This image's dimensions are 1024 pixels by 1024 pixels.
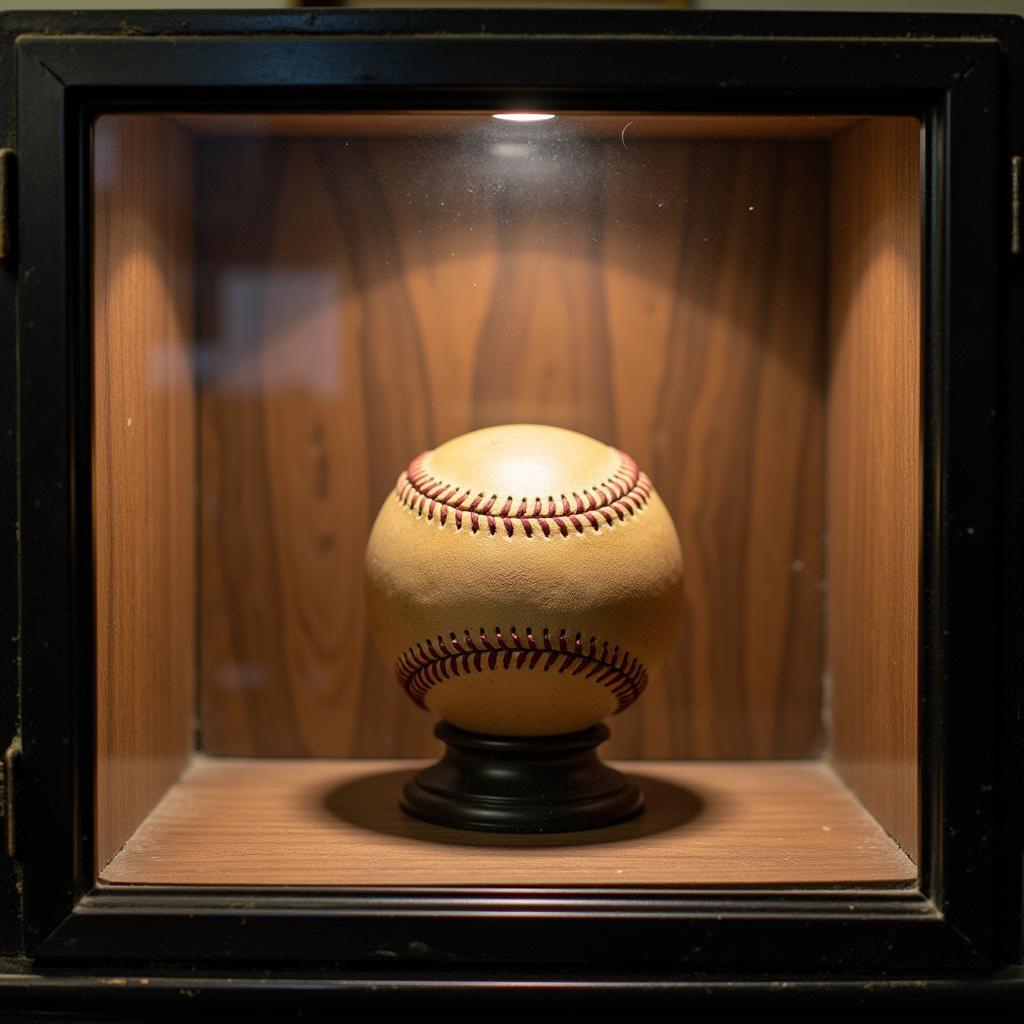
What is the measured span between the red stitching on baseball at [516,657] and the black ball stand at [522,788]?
2.8 inches

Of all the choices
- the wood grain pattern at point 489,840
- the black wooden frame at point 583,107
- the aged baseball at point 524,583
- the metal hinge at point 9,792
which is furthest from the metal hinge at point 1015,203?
the metal hinge at point 9,792

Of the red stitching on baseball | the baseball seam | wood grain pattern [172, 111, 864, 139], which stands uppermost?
wood grain pattern [172, 111, 864, 139]

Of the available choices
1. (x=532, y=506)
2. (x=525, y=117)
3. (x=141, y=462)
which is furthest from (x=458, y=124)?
(x=141, y=462)

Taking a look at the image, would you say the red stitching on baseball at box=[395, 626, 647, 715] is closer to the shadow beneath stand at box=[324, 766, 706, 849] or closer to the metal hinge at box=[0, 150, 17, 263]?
the shadow beneath stand at box=[324, 766, 706, 849]

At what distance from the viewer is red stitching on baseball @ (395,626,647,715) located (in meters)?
1.12

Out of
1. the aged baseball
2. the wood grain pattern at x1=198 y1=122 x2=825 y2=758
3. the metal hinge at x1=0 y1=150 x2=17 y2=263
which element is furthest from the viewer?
the wood grain pattern at x1=198 y1=122 x2=825 y2=758

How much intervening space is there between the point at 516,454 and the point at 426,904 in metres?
0.37

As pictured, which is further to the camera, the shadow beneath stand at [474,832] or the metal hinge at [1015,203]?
the shadow beneath stand at [474,832]

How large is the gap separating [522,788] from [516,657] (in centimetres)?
14

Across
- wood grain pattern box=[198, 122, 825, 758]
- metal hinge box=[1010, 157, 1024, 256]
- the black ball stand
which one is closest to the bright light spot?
wood grain pattern box=[198, 122, 825, 758]

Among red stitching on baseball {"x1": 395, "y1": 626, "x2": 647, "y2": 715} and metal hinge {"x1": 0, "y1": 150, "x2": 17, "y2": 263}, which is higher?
metal hinge {"x1": 0, "y1": 150, "x2": 17, "y2": 263}

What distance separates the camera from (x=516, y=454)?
1.16m

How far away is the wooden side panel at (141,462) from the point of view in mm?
1060

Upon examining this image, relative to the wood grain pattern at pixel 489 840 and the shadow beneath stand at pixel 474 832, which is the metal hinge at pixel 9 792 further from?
the shadow beneath stand at pixel 474 832
